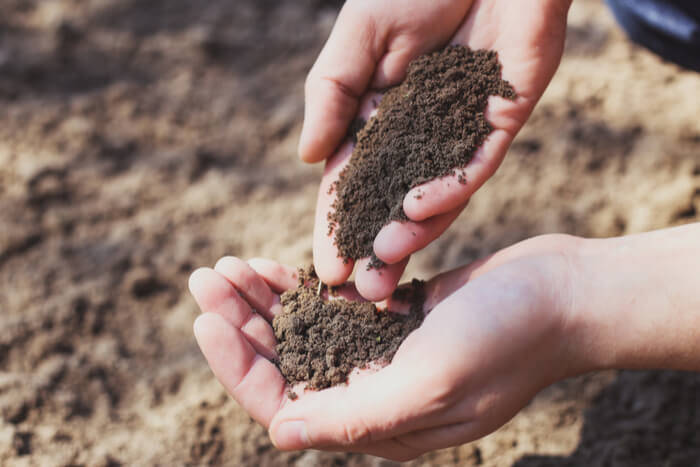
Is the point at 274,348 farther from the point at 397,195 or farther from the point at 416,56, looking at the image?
the point at 416,56

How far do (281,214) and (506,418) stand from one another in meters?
1.29

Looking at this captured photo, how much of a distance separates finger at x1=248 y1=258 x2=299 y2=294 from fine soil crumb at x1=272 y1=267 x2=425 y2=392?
0.09ft

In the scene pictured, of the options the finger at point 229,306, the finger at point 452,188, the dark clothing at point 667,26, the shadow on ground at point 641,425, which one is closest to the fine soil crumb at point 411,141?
the finger at point 452,188

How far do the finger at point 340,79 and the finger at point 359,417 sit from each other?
0.77 m

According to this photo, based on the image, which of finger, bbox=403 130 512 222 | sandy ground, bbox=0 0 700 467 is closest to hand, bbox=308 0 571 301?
finger, bbox=403 130 512 222

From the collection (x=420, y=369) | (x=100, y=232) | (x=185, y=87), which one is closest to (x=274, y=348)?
(x=420, y=369)

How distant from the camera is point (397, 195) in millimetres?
1610

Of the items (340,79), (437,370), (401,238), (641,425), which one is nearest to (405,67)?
(340,79)

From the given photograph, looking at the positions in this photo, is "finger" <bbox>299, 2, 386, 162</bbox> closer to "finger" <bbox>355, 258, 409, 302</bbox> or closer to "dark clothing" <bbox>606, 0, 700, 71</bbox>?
"finger" <bbox>355, 258, 409, 302</bbox>

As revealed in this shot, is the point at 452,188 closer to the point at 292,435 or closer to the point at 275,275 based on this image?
the point at 275,275

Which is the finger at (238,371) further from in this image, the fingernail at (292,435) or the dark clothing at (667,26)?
the dark clothing at (667,26)

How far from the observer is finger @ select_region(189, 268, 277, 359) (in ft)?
4.66

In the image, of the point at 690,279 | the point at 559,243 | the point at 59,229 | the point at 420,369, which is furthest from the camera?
the point at 59,229

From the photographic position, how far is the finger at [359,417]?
116 cm
